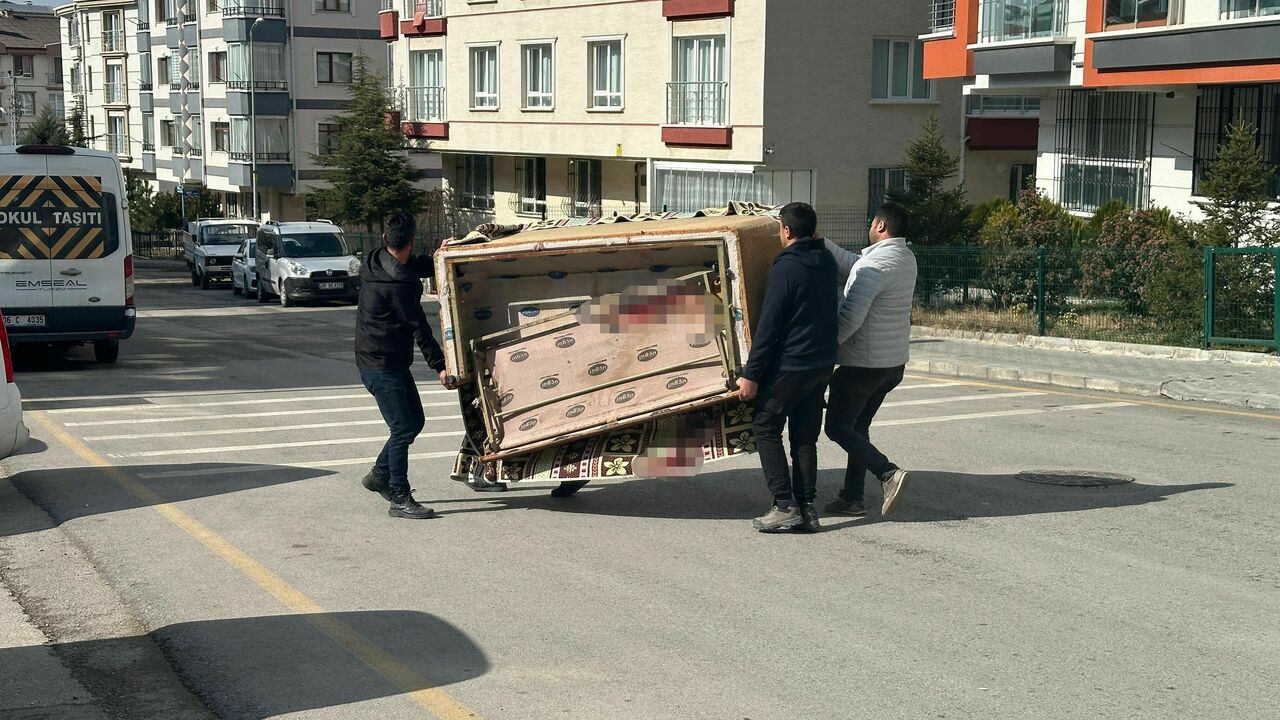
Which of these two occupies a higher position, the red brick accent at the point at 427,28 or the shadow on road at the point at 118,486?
the red brick accent at the point at 427,28

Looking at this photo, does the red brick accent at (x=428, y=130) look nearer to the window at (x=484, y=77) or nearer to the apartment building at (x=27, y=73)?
the window at (x=484, y=77)

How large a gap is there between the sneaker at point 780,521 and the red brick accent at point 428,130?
35638 millimetres

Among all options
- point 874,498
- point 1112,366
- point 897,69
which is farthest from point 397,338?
point 897,69

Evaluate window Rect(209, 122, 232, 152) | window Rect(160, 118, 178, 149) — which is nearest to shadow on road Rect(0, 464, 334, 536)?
window Rect(209, 122, 232, 152)

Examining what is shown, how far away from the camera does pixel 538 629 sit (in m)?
6.93

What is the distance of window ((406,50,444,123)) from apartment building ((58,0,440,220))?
486 inches

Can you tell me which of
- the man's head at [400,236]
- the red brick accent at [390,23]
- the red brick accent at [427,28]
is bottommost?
the man's head at [400,236]

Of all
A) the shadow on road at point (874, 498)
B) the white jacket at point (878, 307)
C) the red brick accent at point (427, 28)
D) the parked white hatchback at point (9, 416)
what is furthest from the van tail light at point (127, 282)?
the red brick accent at point (427, 28)

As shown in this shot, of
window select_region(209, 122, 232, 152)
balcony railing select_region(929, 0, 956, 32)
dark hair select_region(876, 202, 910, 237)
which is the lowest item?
dark hair select_region(876, 202, 910, 237)

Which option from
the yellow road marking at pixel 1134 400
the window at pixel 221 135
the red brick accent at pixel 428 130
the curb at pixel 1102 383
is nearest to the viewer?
the yellow road marking at pixel 1134 400

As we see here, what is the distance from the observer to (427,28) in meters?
43.2

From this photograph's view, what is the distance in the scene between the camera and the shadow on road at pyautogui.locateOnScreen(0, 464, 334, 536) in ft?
31.8

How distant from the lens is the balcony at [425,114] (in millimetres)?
43469

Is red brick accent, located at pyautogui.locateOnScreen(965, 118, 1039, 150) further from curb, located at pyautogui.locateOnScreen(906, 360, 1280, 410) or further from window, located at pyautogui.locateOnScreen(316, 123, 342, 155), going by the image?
window, located at pyautogui.locateOnScreen(316, 123, 342, 155)
